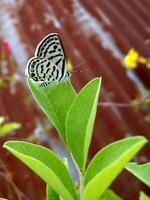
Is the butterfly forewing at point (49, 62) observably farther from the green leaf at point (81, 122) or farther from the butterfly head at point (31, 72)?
the green leaf at point (81, 122)

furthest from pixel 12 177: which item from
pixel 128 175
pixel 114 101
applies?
pixel 114 101

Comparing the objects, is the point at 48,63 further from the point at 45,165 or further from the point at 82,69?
the point at 82,69

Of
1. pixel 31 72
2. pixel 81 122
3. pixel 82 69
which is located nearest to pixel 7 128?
pixel 82 69

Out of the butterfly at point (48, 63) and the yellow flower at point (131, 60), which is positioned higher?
the butterfly at point (48, 63)

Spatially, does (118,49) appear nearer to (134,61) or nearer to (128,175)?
(134,61)

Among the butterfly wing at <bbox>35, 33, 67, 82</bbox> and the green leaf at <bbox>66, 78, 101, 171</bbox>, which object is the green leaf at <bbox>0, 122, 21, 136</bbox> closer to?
the butterfly wing at <bbox>35, 33, 67, 82</bbox>

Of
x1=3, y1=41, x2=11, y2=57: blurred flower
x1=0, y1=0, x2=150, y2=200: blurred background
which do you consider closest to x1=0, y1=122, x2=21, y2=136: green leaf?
x1=0, y1=0, x2=150, y2=200: blurred background

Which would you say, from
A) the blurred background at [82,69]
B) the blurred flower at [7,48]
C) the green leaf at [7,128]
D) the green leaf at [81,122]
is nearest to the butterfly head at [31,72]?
the green leaf at [81,122]
